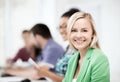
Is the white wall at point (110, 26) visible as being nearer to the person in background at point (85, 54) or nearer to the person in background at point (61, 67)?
the person in background at point (61, 67)

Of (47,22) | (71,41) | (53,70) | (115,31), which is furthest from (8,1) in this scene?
(71,41)

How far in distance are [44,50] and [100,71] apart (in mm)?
1159

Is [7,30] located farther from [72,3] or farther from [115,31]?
[115,31]

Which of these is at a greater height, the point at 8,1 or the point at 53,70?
the point at 8,1

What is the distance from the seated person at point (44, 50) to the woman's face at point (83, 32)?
0.66 metres

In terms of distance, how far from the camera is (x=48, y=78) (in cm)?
209

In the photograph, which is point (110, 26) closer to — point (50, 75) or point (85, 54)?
point (50, 75)

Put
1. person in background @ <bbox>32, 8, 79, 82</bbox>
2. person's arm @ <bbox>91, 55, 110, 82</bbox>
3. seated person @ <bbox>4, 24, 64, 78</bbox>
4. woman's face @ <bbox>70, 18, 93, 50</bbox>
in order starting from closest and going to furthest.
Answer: person's arm @ <bbox>91, 55, 110, 82</bbox> → woman's face @ <bbox>70, 18, 93, 50</bbox> → person in background @ <bbox>32, 8, 79, 82</bbox> → seated person @ <bbox>4, 24, 64, 78</bbox>

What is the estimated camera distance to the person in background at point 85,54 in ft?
4.62

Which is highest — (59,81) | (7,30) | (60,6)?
(60,6)

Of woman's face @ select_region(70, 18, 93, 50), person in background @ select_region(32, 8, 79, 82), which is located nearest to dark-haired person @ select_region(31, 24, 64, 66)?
person in background @ select_region(32, 8, 79, 82)

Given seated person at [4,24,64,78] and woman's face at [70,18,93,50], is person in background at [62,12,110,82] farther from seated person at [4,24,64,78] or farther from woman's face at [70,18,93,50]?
seated person at [4,24,64,78]

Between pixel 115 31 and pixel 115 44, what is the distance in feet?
0.49

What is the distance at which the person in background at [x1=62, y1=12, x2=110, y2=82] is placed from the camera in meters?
1.41
